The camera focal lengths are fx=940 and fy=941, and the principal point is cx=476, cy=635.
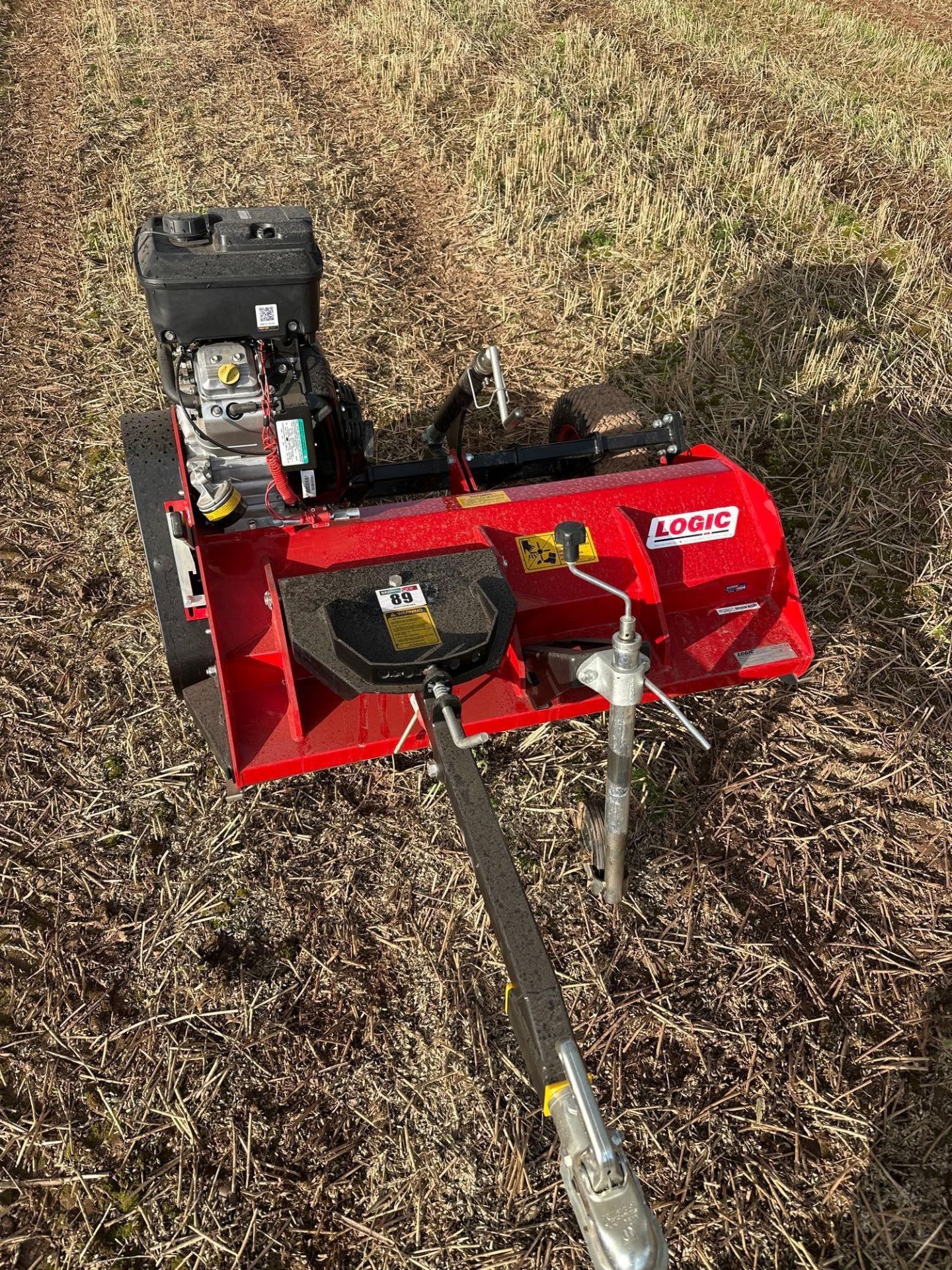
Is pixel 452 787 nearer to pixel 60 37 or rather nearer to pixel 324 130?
pixel 324 130

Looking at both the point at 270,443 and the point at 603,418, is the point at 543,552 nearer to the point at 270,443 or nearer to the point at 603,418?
the point at 270,443

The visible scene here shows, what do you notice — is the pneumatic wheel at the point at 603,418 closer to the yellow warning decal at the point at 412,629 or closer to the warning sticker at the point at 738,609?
the warning sticker at the point at 738,609

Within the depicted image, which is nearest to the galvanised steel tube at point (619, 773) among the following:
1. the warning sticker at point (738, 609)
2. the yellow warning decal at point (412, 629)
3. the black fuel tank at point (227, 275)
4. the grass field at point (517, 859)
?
the grass field at point (517, 859)

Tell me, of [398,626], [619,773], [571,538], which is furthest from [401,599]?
[619,773]

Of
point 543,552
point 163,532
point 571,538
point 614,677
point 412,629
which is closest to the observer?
point 614,677

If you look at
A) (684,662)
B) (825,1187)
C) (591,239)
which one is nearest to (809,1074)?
(825,1187)

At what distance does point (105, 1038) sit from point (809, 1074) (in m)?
2.22

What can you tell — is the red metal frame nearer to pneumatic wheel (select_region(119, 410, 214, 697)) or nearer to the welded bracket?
pneumatic wheel (select_region(119, 410, 214, 697))

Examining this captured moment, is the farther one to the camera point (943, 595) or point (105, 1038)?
point (943, 595)

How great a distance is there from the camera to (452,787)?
249cm

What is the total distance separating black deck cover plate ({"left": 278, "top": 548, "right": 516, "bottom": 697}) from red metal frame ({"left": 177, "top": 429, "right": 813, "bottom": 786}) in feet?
0.62

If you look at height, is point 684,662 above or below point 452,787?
below

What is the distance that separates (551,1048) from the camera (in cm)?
204

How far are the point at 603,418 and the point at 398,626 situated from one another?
7.00 ft
